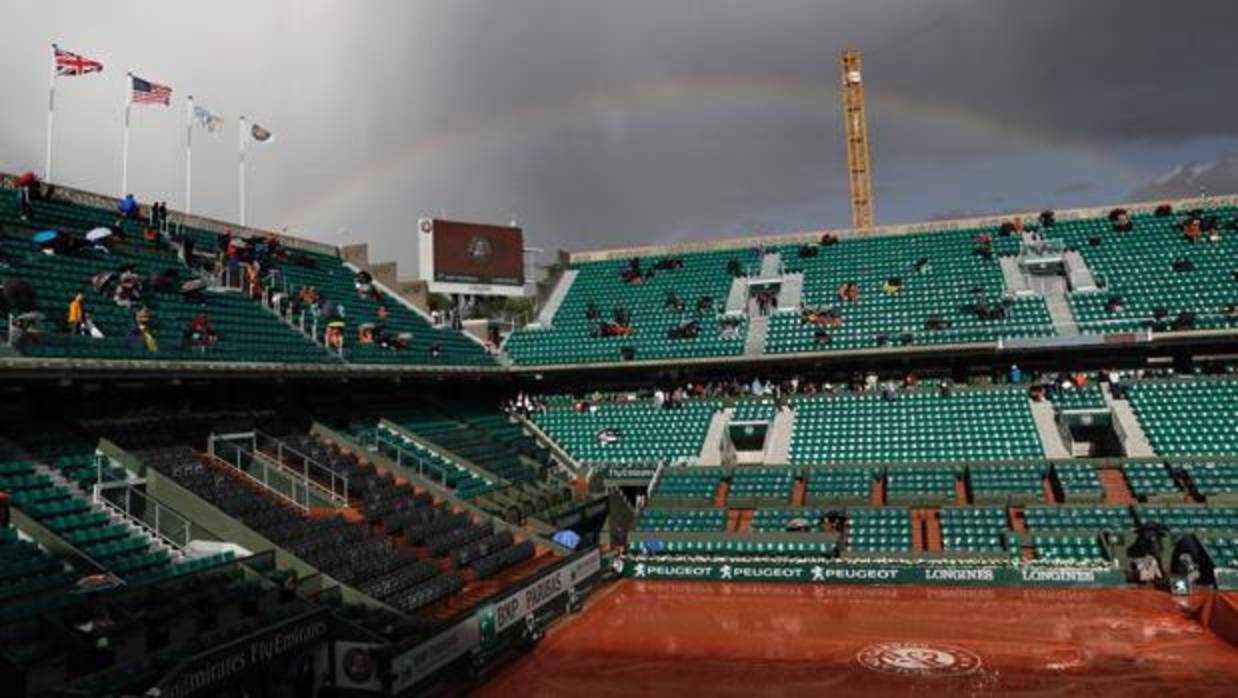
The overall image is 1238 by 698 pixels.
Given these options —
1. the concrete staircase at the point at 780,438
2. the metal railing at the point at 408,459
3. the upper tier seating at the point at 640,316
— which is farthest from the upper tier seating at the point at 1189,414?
the metal railing at the point at 408,459

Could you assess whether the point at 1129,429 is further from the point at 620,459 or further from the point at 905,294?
the point at 620,459

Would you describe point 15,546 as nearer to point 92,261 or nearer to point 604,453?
point 92,261

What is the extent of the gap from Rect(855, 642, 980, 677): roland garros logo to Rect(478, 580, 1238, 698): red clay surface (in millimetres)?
46

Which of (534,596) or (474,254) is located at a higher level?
(474,254)

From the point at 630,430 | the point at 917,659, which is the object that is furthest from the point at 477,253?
the point at 917,659

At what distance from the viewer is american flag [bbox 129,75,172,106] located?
3372cm

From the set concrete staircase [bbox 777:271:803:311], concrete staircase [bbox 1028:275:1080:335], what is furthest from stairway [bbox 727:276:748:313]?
concrete staircase [bbox 1028:275:1080:335]

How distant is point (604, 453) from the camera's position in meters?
42.8

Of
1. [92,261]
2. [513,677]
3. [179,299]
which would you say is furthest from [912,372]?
[92,261]

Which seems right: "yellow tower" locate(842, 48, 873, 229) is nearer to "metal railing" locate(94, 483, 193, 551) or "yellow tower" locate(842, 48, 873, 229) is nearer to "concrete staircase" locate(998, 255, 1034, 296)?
"concrete staircase" locate(998, 255, 1034, 296)

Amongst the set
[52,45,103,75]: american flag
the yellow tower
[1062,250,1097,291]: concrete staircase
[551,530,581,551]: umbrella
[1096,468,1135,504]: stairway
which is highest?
the yellow tower

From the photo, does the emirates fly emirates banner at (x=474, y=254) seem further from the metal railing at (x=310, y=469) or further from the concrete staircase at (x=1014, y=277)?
the concrete staircase at (x=1014, y=277)

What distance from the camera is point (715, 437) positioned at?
4181 centimetres

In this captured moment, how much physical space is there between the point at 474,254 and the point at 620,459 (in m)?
15.9
